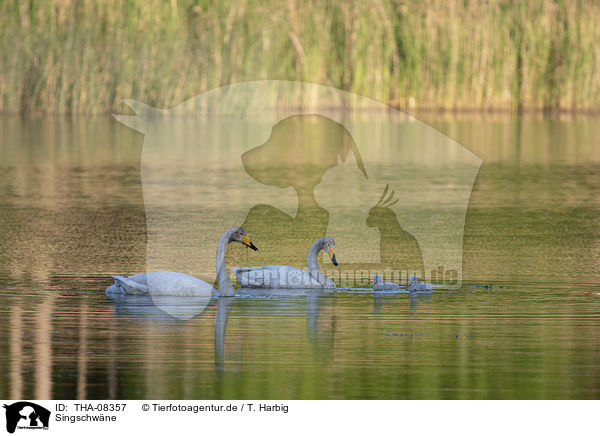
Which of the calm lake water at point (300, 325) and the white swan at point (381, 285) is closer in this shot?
the calm lake water at point (300, 325)

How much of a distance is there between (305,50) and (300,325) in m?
25.1

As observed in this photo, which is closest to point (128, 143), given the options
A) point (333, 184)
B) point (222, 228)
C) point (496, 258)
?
point (333, 184)

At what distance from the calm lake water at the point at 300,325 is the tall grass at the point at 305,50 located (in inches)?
651

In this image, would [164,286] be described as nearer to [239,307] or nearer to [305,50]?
[239,307]

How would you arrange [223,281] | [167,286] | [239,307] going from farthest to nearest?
[223,281], [167,286], [239,307]

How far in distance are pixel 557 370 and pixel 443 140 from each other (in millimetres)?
21429

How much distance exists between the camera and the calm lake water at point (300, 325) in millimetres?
7797

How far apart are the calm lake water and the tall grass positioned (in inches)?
651

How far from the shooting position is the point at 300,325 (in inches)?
376

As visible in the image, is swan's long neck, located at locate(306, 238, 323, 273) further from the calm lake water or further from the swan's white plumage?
the swan's white plumage

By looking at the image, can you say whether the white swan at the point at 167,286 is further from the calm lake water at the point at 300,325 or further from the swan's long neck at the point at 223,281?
the calm lake water at the point at 300,325

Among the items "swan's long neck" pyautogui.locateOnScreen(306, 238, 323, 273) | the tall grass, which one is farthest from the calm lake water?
the tall grass

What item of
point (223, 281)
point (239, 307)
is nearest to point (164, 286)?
point (223, 281)
